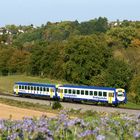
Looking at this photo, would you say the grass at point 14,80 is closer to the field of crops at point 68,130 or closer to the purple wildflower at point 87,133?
the field of crops at point 68,130

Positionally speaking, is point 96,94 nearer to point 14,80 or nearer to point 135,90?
point 135,90

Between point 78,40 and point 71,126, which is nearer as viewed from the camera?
point 71,126

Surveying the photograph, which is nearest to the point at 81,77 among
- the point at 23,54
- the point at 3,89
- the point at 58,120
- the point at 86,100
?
the point at 3,89

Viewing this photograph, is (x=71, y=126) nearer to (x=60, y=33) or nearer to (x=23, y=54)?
(x=23, y=54)

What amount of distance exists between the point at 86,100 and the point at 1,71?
201 feet

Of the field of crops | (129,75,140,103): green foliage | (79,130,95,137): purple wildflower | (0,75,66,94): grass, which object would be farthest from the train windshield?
(79,130,95,137): purple wildflower

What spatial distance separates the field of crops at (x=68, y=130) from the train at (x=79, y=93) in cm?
4404

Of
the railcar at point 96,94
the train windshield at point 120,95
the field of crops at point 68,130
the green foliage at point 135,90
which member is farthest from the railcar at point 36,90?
the field of crops at point 68,130

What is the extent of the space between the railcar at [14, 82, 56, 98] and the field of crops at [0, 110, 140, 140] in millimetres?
51050

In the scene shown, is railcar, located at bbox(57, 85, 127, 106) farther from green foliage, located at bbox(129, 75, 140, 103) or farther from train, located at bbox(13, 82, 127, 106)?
green foliage, located at bbox(129, 75, 140, 103)

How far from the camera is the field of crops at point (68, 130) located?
6481 millimetres

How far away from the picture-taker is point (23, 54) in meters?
111

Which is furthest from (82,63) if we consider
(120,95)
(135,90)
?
(120,95)

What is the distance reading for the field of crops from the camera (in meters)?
6.48
